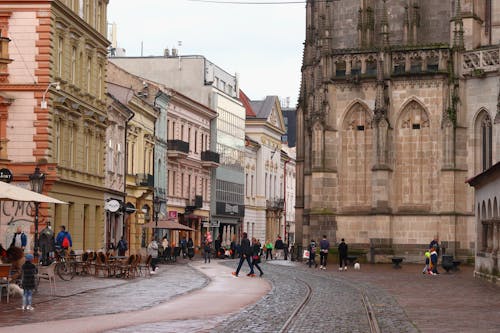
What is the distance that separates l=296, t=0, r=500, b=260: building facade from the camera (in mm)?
54594

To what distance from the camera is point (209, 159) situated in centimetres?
9025

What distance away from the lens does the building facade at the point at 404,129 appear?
179ft

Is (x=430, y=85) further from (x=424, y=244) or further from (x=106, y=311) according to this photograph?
(x=106, y=311)

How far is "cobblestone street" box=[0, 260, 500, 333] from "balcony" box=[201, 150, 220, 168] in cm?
4946

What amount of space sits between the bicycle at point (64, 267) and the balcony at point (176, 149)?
39.9m

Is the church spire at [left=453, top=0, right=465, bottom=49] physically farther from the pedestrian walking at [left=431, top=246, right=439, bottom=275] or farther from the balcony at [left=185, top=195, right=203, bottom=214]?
the balcony at [left=185, top=195, right=203, bottom=214]

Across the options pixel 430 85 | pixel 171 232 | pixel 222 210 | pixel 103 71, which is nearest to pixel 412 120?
pixel 430 85

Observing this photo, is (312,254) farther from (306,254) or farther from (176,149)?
(176,149)

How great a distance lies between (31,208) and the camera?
4366cm

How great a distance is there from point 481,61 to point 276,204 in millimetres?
69151

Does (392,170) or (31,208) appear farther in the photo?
(392,170)

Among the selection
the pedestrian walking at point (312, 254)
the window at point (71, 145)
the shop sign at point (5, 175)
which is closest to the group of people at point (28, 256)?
the shop sign at point (5, 175)

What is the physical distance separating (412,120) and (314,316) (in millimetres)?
34458

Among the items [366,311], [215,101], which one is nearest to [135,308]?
[366,311]
